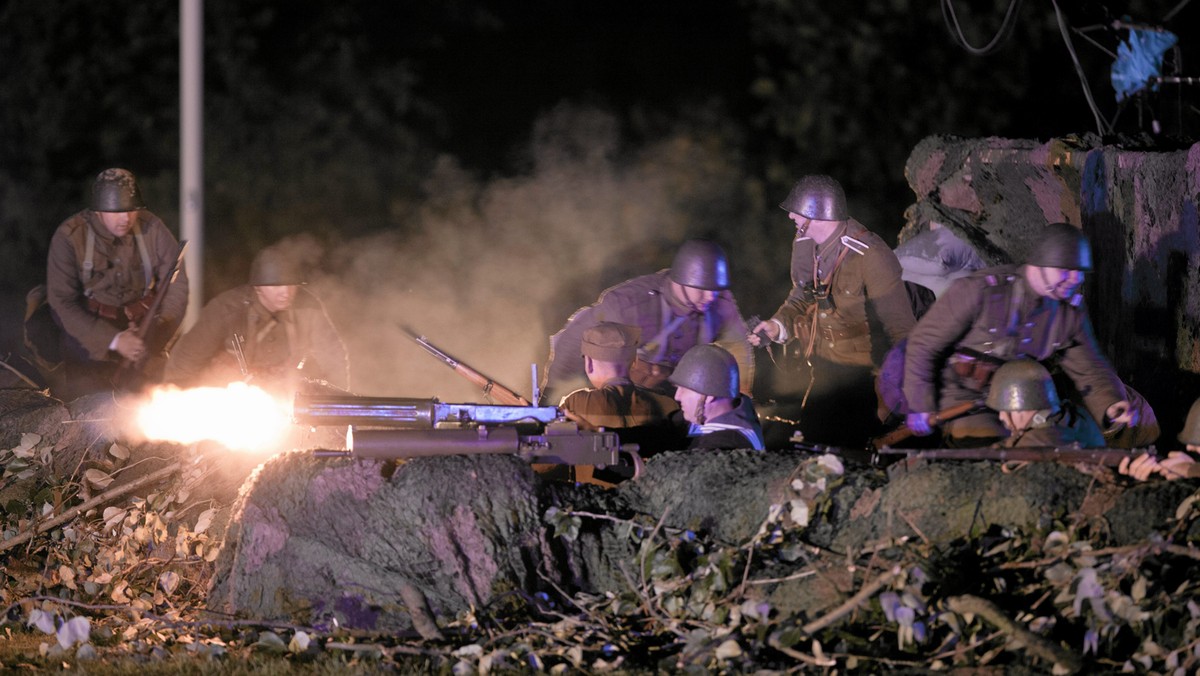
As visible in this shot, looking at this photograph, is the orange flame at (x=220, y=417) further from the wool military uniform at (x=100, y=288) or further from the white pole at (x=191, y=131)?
the white pole at (x=191, y=131)

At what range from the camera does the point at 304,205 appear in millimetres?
16297

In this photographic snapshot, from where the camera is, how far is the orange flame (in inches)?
332

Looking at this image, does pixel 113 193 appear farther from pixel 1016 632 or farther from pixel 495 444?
pixel 1016 632

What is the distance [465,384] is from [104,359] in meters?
4.59

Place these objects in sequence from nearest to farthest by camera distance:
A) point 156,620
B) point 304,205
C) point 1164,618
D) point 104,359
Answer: point 1164,618 → point 156,620 → point 104,359 → point 304,205

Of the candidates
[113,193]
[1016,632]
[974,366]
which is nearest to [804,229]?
[974,366]

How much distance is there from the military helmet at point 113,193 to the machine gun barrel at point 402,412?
146 inches

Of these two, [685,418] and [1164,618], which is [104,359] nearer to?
[685,418]

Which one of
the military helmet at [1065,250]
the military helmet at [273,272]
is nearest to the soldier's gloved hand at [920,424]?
the military helmet at [1065,250]

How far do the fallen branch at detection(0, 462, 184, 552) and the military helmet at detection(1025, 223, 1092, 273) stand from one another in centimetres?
498

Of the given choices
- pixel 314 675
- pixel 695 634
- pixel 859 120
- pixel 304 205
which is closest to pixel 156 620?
pixel 314 675

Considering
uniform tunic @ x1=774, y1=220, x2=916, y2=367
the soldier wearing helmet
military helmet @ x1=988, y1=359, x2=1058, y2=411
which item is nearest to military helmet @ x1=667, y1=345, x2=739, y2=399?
military helmet @ x1=988, y1=359, x2=1058, y2=411

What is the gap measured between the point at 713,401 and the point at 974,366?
166 cm

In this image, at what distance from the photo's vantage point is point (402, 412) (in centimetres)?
693
